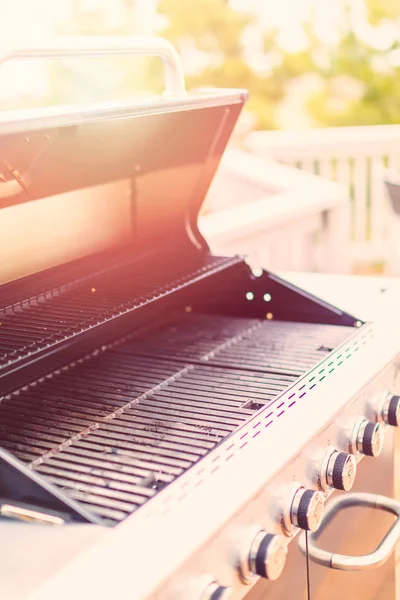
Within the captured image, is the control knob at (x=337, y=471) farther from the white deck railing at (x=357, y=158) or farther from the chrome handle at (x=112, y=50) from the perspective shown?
the white deck railing at (x=357, y=158)

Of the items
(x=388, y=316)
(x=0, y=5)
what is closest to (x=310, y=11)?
(x=0, y=5)

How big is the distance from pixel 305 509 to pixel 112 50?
2.65ft

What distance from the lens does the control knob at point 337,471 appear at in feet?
3.68

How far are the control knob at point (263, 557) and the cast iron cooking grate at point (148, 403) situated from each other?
5.0 inches

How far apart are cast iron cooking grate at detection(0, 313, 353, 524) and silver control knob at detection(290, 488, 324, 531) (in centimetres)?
13

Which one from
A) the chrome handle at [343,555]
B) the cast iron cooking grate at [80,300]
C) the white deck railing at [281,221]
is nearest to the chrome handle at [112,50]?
the cast iron cooking grate at [80,300]

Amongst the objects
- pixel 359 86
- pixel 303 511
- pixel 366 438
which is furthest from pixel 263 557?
pixel 359 86

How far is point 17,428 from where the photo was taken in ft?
3.72

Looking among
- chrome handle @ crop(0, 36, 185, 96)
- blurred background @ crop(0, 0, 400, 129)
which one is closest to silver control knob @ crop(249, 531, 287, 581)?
chrome handle @ crop(0, 36, 185, 96)

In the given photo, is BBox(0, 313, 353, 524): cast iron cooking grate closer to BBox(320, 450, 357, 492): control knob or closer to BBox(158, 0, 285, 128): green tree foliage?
BBox(320, 450, 357, 492): control knob

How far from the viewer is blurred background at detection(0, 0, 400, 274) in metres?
4.61

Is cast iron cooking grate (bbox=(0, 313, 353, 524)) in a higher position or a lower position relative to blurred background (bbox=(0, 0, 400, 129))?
lower

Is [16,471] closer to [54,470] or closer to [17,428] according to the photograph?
[54,470]

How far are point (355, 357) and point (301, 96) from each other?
26.4ft
